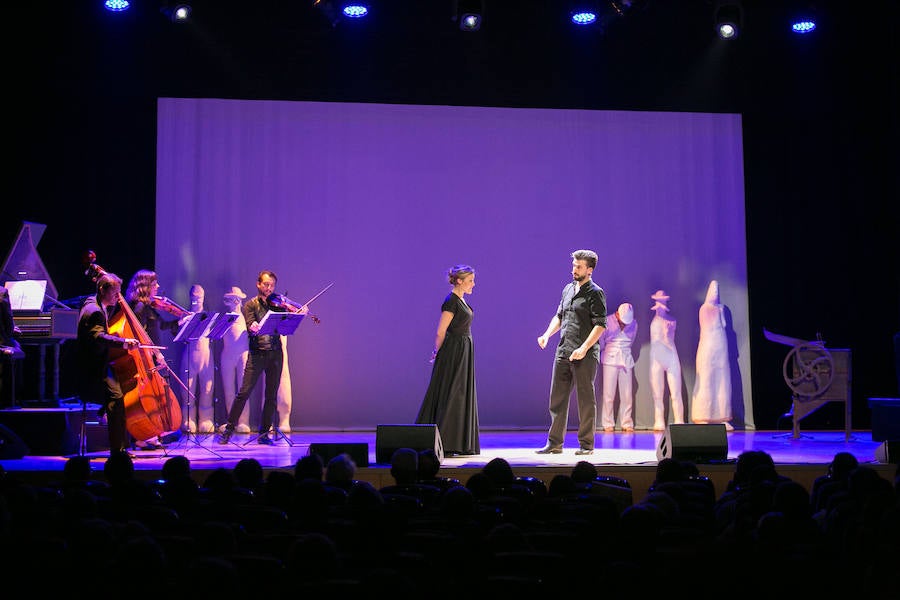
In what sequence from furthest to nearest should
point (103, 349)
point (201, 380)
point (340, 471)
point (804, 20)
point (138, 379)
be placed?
1. point (201, 380)
2. point (804, 20)
3. point (138, 379)
4. point (103, 349)
5. point (340, 471)

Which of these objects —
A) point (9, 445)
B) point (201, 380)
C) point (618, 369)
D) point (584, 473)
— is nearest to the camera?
point (584, 473)

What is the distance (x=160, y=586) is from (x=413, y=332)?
310 inches

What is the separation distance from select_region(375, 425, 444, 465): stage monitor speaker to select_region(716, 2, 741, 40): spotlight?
4.81 meters

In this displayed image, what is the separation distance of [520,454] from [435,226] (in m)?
3.73

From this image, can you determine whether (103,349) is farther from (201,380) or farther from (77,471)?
(201,380)

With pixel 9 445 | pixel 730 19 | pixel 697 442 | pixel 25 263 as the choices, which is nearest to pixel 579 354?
pixel 697 442

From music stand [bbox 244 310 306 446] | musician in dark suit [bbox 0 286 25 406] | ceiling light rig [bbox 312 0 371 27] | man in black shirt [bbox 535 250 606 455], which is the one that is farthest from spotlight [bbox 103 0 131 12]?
man in black shirt [bbox 535 250 606 455]

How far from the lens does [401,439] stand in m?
5.80

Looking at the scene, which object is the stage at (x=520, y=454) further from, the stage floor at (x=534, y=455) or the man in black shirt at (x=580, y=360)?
the man in black shirt at (x=580, y=360)

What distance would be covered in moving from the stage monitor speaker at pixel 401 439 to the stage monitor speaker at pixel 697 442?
1478 millimetres

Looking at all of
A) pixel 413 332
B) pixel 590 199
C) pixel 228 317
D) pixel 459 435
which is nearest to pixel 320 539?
pixel 459 435

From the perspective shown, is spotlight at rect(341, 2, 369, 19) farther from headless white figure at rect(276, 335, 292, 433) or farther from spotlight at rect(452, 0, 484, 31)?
headless white figure at rect(276, 335, 292, 433)

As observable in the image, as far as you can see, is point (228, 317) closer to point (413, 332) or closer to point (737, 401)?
point (413, 332)

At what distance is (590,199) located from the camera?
33.9 feet
